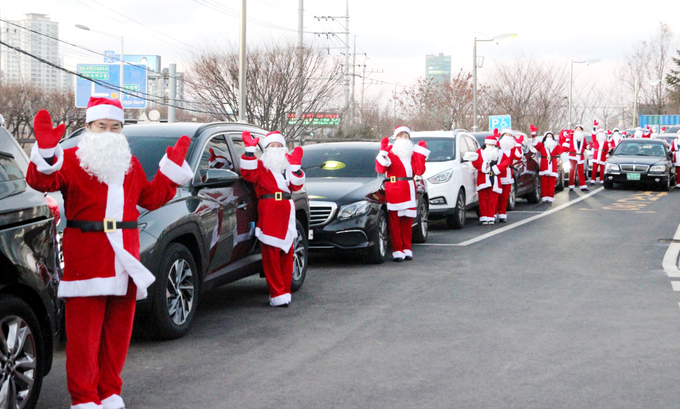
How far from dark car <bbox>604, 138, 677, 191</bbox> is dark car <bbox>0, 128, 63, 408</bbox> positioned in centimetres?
2262

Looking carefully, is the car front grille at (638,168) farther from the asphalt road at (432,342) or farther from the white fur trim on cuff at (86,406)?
the white fur trim on cuff at (86,406)

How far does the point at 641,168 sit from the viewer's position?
24.7 m

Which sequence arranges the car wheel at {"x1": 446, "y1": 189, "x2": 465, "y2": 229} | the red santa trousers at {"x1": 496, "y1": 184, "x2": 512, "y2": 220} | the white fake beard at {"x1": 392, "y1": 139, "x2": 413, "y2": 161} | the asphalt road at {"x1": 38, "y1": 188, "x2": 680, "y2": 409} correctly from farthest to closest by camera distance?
the red santa trousers at {"x1": 496, "y1": 184, "x2": 512, "y2": 220} → the car wheel at {"x1": 446, "y1": 189, "x2": 465, "y2": 229} → the white fake beard at {"x1": 392, "y1": 139, "x2": 413, "y2": 161} → the asphalt road at {"x1": 38, "y1": 188, "x2": 680, "y2": 409}

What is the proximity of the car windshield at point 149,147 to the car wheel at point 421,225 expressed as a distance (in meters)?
5.84

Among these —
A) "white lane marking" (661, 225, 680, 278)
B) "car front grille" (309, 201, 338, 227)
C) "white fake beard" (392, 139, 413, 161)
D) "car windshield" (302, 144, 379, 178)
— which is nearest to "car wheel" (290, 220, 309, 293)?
"car front grille" (309, 201, 338, 227)

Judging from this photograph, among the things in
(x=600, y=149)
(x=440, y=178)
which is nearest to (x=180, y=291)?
(x=440, y=178)

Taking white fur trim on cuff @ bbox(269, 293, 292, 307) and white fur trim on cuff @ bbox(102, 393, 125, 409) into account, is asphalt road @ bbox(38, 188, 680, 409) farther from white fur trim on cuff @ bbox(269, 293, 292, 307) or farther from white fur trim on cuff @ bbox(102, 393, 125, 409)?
white fur trim on cuff @ bbox(102, 393, 125, 409)

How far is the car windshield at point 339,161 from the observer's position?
37.1 ft

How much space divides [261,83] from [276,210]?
21.0m

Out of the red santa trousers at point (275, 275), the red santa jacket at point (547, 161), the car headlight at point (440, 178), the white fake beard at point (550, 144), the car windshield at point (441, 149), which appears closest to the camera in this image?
the red santa trousers at point (275, 275)

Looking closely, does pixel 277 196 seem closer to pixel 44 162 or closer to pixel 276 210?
pixel 276 210

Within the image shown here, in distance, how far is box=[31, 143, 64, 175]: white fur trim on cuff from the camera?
4.03 meters

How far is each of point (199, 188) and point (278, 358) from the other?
1.65 m

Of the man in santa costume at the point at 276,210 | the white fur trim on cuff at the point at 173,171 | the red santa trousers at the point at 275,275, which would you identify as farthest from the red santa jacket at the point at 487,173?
the white fur trim on cuff at the point at 173,171
